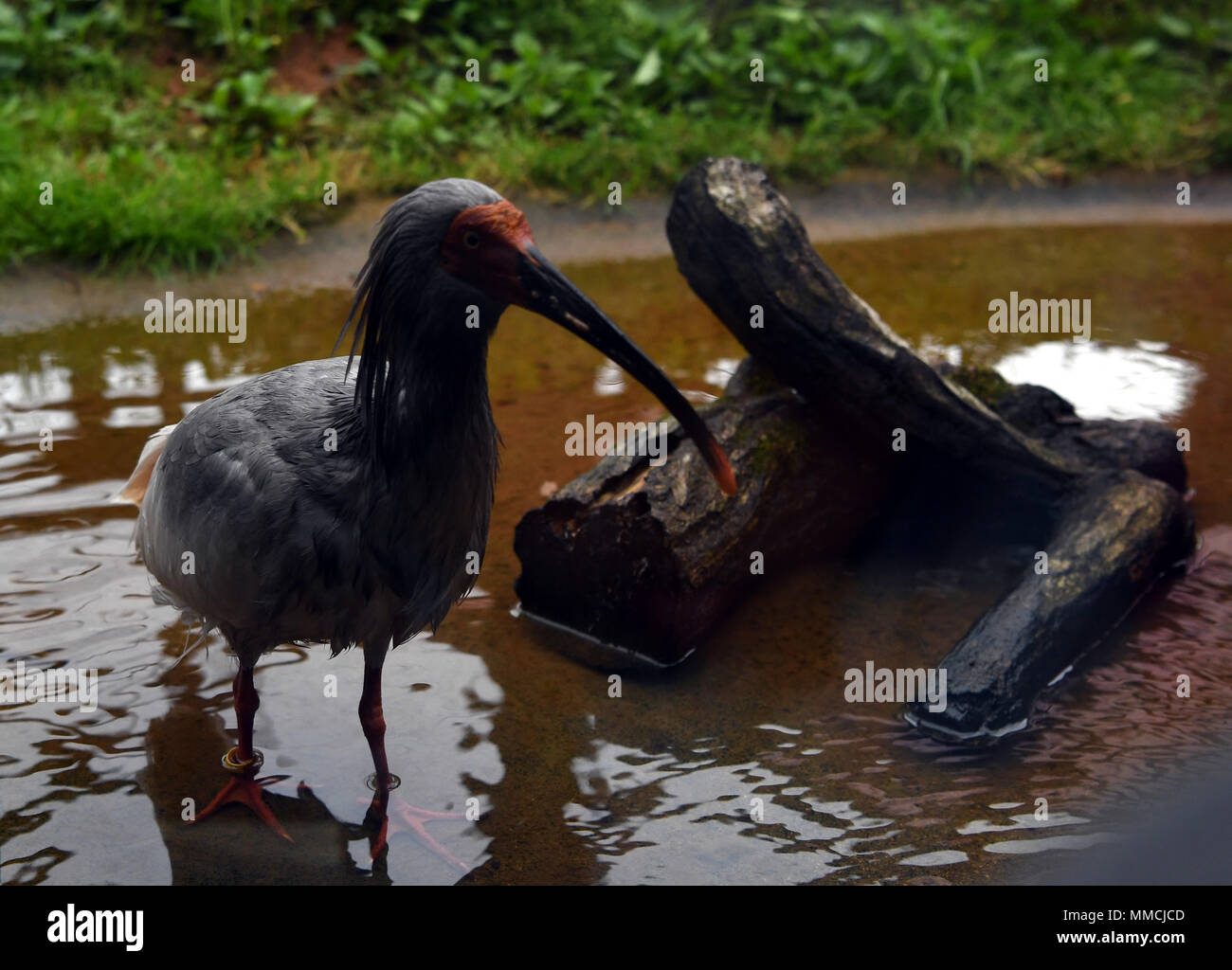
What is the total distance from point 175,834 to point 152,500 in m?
0.96

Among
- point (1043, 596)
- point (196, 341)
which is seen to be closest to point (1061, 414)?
point (1043, 596)

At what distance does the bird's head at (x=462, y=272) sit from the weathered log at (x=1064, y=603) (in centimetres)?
170

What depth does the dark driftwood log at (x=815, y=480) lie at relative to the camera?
424 centimetres

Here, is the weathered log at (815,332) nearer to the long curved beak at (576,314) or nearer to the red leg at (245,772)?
the long curved beak at (576,314)

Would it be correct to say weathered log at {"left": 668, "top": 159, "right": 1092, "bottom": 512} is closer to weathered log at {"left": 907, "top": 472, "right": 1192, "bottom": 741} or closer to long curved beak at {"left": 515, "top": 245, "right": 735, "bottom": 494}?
weathered log at {"left": 907, "top": 472, "right": 1192, "bottom": 741}

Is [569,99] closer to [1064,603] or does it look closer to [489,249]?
[1064,603]

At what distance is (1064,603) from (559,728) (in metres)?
1.77

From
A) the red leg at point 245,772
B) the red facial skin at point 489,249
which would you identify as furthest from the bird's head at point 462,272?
the red leg at point 245,772

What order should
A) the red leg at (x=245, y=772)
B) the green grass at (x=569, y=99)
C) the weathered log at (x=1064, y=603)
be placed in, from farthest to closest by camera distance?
the green grass at (x=569, y=99) → the weathered log at (x=1064, y=603) → the red leg at (x=245, y=772)

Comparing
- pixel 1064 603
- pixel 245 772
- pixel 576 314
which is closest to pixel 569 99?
pixel 1064 603

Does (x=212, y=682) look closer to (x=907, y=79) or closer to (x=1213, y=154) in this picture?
(x=907, y=79)

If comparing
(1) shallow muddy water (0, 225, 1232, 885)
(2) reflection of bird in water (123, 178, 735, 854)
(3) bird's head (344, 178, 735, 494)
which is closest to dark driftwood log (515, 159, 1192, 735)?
(1) shallow muddy water (0, 225, 1232, 885)

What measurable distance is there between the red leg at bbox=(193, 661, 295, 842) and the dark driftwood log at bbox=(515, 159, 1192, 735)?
1.22m

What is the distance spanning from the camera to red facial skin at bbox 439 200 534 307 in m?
2.94
